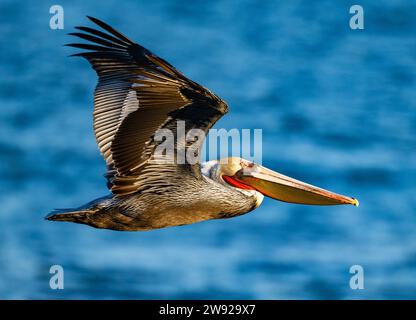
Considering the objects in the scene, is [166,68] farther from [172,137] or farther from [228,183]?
[228,183]

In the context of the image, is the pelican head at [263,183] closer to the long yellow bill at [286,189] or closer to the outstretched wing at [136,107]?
the long yellow bill at [286,189]

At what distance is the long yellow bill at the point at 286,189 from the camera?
1180 centimetres

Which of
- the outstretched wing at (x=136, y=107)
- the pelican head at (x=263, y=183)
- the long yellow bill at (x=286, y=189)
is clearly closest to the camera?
the outstretched wing at (x=136, y=107)

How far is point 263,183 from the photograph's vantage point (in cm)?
1182

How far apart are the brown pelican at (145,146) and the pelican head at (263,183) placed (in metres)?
0.04

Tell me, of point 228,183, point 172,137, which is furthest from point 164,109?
point 228,183

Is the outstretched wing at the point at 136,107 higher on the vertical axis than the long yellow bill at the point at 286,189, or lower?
higher

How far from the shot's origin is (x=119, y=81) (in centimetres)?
1118

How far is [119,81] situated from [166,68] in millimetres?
679

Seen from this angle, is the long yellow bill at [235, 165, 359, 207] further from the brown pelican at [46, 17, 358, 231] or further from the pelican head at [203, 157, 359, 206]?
the brown pelican at [46, 17, 358, 231]

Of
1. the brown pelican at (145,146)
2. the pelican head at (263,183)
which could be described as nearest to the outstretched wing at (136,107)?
the brown pelican at (145,146)

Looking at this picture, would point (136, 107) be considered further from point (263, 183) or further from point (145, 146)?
point (263, 183)

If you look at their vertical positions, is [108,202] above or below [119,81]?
below

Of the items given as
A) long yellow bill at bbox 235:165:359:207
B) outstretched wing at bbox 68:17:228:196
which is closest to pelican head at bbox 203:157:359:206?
long yellow bill at bbox 235:165:359:207
